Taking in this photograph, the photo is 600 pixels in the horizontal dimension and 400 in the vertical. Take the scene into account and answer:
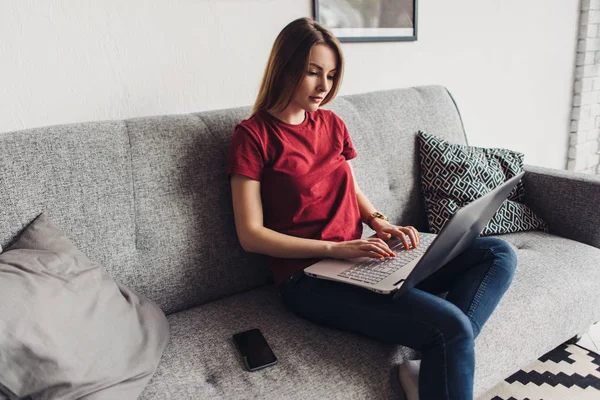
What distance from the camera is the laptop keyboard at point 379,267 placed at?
1.10m

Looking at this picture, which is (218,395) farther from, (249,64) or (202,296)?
(249,64)

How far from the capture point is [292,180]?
127cm

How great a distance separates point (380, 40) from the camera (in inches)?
78.0

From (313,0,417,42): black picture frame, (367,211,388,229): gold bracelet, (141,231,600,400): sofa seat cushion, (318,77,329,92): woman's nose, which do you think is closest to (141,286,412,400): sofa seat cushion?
(141,231,600,400): sofa seat cushion

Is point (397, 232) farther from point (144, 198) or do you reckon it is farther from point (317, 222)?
point (144, 198)

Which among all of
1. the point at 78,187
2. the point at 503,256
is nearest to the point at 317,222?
the point at 503,256

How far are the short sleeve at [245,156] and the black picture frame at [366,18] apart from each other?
27.5 inches

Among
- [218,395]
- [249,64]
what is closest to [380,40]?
[249,64]

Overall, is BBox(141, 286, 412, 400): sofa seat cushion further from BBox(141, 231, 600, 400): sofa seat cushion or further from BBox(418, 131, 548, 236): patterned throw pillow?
BBox(418, 131, 548, 236): patterned throw pillow

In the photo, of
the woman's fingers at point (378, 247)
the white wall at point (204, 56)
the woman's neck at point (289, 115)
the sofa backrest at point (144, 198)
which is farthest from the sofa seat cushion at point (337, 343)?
the white wall at point (204, 56)

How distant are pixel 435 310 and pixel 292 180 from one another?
0.48 meters

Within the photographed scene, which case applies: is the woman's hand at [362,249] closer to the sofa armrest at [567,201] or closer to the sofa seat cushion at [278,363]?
the sofa seat cushion at [278,363]

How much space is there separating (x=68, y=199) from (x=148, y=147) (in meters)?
0.24

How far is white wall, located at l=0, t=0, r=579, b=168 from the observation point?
130 centimetres
